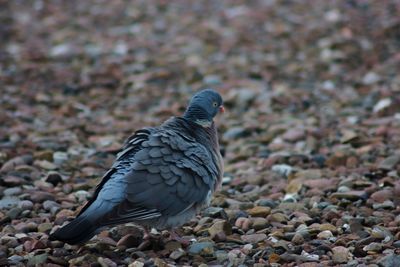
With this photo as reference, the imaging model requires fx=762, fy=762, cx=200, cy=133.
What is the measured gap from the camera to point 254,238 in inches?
238

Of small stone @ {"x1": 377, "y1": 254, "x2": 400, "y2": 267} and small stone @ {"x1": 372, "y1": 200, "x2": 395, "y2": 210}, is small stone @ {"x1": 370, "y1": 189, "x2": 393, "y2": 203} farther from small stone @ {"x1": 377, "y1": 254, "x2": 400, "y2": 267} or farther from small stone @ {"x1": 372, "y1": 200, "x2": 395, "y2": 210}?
small stone @ {"x1": 377, "y1": 254, "x2": 400, "y2": 267}

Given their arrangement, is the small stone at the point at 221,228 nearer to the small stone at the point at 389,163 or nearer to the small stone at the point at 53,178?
the small stone at the point at 53,178

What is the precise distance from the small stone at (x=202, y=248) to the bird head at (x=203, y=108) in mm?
1284

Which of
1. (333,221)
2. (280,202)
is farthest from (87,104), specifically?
(333,221)

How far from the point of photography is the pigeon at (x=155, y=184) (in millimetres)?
5398

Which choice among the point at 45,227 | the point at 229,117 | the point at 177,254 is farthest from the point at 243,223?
the point at 229,117

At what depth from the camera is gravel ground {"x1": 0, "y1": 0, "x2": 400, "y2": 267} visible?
5949 mm

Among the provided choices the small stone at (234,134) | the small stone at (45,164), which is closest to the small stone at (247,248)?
the small stone at (45,164)

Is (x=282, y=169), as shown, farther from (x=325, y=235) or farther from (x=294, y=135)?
(x=325, y=235)

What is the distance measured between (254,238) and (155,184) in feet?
3.06

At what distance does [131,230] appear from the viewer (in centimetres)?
617

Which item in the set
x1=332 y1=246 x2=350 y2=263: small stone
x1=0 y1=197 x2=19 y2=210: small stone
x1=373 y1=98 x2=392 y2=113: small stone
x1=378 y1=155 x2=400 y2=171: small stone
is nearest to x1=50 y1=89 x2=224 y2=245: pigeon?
x1=332 y1=246 x2=350 y2=263: small stone

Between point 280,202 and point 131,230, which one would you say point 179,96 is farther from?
point 131,230

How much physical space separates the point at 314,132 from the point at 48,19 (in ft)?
25.1
